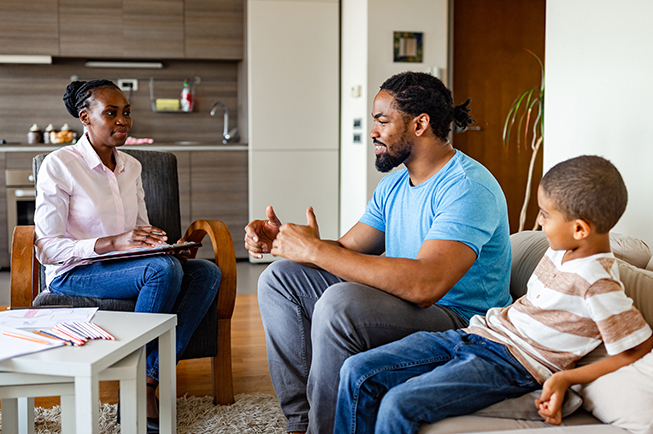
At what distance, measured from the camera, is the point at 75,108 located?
2348 mm

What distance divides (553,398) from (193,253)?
1709 millimetres

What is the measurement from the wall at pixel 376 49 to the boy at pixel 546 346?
3.02 metres

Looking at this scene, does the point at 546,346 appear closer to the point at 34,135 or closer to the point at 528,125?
the point at 528,125

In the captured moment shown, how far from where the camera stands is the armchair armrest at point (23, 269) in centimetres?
193

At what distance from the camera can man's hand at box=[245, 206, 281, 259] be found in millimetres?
1891

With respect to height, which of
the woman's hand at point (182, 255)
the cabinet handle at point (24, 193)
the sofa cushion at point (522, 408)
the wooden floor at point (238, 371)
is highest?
the cabinet handle at point (24, 193)

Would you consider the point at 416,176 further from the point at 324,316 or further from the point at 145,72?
the point at 145,72

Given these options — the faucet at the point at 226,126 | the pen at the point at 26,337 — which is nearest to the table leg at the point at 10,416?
the pen at the point at 26,337

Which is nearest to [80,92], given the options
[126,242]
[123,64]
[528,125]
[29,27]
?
[126,242]

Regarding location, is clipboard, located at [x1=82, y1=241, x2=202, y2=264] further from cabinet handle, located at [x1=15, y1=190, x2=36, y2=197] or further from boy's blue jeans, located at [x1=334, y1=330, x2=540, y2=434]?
cabinet handle, located at [x1=15, y1=190, x2=36, y2=197]

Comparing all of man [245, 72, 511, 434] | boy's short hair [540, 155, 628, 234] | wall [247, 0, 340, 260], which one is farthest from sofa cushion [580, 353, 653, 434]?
wall [247, 0, 340, 260]

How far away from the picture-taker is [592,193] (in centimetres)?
122

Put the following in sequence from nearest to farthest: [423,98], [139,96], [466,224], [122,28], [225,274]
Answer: [466,224]
[423,98]
[225,274]
[122,28]
[139,96]

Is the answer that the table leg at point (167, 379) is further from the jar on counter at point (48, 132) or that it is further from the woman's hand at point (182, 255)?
the jar on counter at point (48, 132)
